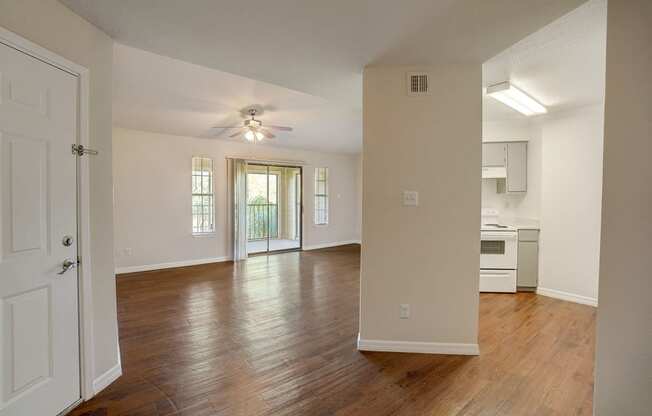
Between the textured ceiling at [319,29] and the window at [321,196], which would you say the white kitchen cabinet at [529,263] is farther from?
the window at [321,196]

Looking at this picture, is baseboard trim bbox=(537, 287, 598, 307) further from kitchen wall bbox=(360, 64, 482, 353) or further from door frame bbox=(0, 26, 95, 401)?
door frame bbox=(0, 26, 95, 401)

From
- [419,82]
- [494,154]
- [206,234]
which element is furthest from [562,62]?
[206,234]

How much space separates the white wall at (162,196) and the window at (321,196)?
4.17 feet

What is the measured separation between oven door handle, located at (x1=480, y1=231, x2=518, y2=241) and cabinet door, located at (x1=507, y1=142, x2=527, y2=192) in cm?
78

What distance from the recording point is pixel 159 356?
2543 millimetres

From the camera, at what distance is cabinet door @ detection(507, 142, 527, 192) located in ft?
14.8

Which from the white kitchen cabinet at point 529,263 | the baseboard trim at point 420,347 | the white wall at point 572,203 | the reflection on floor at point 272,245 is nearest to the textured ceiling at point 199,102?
the reflection on floor at point 272,245

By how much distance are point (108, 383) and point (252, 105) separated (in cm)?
369

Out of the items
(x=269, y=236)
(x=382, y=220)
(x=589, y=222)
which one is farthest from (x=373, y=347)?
(x=269, y=236)

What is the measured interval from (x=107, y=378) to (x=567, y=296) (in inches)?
206

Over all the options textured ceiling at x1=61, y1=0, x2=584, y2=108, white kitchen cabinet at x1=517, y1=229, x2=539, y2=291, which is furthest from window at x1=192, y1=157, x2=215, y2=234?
white kitchen cabinet at x1=517, y1=229, x2=539, y2=291

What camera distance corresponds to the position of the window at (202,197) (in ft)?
20.0

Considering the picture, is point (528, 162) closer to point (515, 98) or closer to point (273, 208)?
point (515, 98)

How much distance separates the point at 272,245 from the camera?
7711 mm
